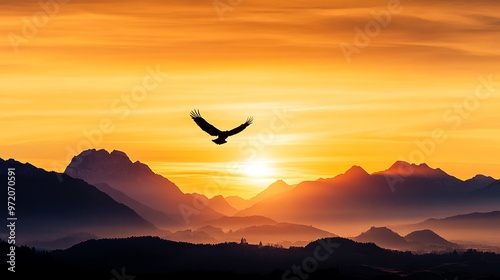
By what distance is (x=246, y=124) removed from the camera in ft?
519

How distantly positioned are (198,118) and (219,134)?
411 cm

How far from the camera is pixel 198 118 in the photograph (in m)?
157

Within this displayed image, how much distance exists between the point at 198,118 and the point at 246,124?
25.0ft

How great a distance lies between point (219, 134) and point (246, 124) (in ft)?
15.1

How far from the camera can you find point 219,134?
15712 centimetres
